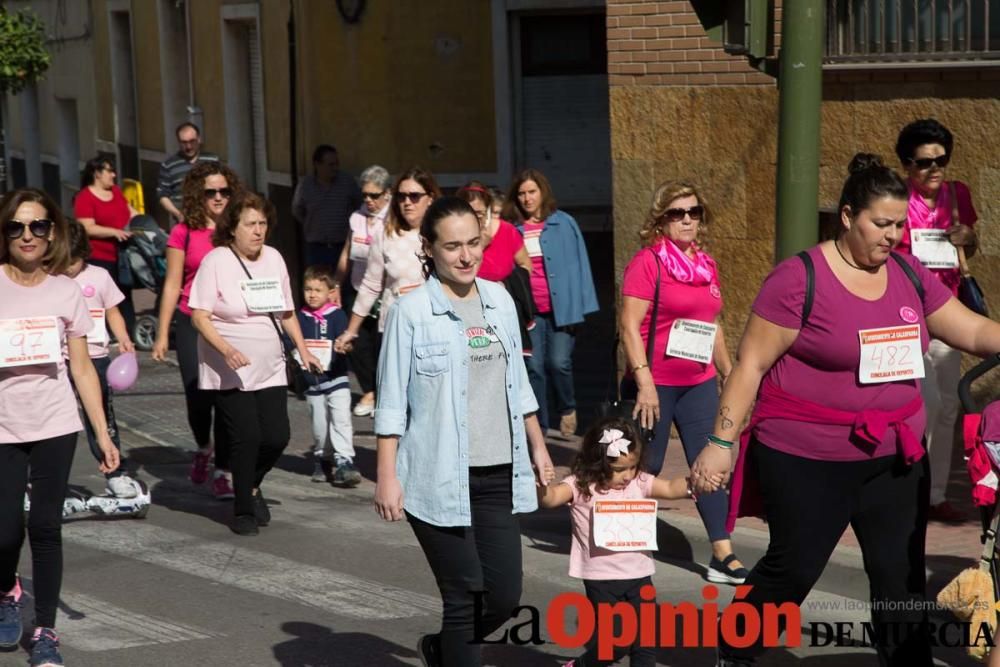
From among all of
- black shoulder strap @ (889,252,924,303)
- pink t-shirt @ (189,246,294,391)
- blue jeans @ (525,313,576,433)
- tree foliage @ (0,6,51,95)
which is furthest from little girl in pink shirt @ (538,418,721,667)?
tree foliage @ (0,6,51,95)

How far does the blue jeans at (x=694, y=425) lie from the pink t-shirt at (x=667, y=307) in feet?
0.16

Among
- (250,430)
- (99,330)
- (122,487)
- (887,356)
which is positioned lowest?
(122,487)

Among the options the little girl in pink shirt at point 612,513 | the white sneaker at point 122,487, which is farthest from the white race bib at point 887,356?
the white sneaker at point 122,487

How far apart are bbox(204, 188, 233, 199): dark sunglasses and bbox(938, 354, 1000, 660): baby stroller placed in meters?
5.50

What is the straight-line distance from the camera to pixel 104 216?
15.6 metres

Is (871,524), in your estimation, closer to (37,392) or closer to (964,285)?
(964,285)

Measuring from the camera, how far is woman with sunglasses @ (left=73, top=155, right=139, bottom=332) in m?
15.5

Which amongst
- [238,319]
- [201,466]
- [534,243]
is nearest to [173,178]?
[534,243]

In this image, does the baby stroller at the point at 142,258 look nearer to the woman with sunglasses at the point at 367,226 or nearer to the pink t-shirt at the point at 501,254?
the woman with sunglasses at the point at 367,226

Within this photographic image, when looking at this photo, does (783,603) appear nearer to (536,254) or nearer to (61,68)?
(536,254)

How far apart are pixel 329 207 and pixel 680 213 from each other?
8.56 meters

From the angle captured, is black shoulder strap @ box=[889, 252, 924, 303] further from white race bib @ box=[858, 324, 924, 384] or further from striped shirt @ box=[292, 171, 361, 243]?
striped shirt @ box=[292, 171, 361, 243]

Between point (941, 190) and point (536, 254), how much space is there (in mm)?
3513

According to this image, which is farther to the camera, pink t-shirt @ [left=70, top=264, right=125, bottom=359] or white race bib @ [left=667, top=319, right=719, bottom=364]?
pink t-shirt @ [left=70, top=264, right=125, bottom=359]
